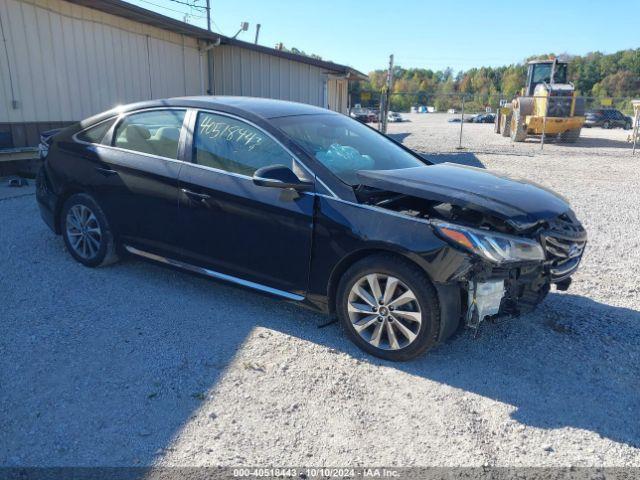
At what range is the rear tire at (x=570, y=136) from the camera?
23.0 m

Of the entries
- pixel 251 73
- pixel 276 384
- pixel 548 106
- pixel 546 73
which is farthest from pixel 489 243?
pixel 546 73

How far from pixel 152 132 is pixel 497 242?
306cm

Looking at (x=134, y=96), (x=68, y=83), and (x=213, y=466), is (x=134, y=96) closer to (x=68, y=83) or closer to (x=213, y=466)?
(x=68, y=83)

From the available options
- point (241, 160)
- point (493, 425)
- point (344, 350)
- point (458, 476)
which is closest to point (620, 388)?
point (493, 425)

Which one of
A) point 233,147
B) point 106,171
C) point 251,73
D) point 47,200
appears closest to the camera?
point 233,147

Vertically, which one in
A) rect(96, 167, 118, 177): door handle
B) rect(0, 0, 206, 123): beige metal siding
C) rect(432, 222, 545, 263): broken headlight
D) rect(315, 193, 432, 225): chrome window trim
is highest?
rect(0, 0, 206, 123): beige metal siding

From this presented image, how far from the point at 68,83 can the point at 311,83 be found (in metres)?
8.04

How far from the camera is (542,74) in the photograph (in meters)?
23.5

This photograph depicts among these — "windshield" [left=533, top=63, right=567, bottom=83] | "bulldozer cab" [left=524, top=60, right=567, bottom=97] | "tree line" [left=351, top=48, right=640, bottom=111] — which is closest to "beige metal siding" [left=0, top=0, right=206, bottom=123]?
"bulldozer cab" [left=524, top=60, right=567, bottom=97]

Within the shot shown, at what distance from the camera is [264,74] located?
15.3 m

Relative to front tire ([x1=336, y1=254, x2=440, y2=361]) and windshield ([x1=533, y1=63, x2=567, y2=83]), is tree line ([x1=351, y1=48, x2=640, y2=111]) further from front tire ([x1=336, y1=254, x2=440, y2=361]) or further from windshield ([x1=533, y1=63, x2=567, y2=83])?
front tire ([x1=336, y1=254, x2=440, y2=361])

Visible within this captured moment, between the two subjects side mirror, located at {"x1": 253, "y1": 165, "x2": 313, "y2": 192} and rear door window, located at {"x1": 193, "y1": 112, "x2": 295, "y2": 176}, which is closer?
side mirror, located at {"x1": 253, "y1": 165, "x2": 313, "y2": 192}

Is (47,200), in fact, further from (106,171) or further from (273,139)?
(273,139)

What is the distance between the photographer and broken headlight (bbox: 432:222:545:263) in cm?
311
